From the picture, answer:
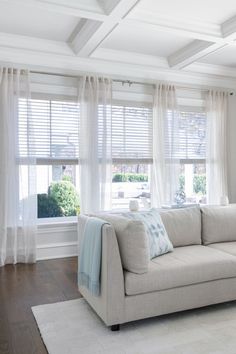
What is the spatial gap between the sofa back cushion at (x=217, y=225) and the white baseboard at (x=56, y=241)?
2.02 m

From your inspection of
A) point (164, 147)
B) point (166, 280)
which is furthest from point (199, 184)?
point (166, 280)

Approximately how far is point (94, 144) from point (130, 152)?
0.66 m

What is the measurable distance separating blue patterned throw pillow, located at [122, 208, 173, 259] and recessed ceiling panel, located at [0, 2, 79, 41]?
2.33 meters

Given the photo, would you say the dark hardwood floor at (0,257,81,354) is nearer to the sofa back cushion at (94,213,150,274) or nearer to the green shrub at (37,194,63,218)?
the green shrub at (37,194,63,218)

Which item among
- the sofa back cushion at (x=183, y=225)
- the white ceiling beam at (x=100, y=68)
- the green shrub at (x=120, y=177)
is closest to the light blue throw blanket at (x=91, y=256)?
the sofa back cushion at (x=183, y=225)

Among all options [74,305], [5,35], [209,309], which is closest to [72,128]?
[5,35]

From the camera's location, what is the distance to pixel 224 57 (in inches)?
194

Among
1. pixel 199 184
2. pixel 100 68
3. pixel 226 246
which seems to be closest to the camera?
pixel 226 246

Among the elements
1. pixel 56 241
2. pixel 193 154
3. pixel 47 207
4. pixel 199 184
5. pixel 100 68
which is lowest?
pixel 56 241

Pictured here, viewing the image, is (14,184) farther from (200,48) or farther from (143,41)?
(200,48)

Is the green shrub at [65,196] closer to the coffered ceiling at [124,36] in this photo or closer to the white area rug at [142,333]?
the coffered ceiling at [124,36]

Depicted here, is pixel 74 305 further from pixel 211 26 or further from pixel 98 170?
pixel 211 26

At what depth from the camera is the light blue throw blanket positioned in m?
2.55

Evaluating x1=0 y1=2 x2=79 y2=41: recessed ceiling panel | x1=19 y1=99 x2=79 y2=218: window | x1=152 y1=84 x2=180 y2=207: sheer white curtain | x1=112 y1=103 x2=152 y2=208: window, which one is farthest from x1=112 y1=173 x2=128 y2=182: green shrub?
x1=0 y1=2 x2=79 y2=41: recessed ceiling panel
